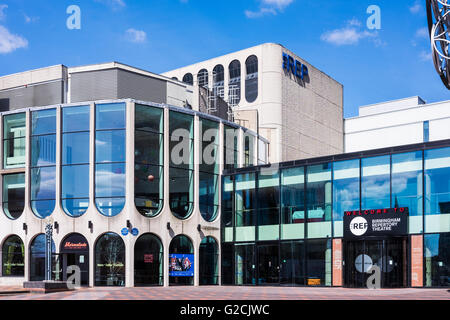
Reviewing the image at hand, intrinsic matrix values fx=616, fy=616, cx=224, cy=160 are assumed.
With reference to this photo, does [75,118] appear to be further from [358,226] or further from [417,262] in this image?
[417,262]

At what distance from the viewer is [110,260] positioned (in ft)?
114

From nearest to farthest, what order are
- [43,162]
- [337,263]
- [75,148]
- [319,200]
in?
[337,263], [319,200], [75,148], [43,162]

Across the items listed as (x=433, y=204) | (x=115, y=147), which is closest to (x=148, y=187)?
(x=115, y=147)

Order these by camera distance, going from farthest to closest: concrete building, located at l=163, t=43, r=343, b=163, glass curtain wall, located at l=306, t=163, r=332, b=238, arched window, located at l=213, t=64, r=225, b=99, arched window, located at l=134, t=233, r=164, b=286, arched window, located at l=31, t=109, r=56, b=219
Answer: arched window, located at l=213, t=64, r=225, b=99 < concrete building, located at l=163, t=43, r=343, b=163 < arched window, located at l=31, t=109, r=56, b=219 < arched window, located at l=134, t=233, r=164, b=286 < glass curtain wall, located at l=306, t=163, r=332, b=238

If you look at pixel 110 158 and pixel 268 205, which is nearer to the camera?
pixel 110 158

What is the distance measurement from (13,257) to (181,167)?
11.5 m

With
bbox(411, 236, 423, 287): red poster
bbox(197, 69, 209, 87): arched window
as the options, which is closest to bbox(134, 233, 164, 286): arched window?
bbox(411, 236, 423, 287): red poster

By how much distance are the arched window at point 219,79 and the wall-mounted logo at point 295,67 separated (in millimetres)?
7533

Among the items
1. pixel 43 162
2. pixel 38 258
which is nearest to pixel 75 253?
pixel 38 258

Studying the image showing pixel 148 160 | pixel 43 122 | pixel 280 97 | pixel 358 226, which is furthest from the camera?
pixel 280 97

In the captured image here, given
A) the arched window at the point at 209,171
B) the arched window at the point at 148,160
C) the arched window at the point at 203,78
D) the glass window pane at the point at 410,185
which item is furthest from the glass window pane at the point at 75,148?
the arched window at the point at 203,78

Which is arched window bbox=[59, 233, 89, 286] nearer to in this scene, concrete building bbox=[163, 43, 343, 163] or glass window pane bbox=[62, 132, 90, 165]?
glass window pane bbox=[62, 132, 90, 165]

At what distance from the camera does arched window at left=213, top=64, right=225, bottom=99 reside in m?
60.6

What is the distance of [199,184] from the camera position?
37.8 metres
